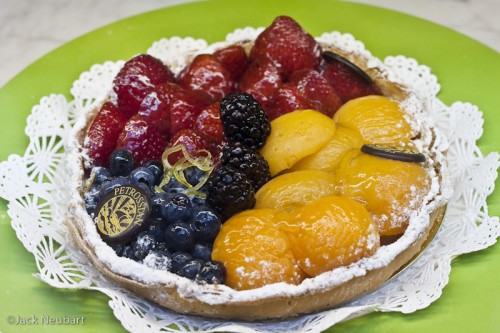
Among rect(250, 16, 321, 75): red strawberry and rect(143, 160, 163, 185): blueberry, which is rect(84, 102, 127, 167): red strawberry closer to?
rect(143, 160, 163, 185): blueberry

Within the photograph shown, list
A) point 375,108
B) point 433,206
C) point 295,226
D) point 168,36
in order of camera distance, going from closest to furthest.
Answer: point 295,226 → point 433,206 → point 375,108 → point 168,36

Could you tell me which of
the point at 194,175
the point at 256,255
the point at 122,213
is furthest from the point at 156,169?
the point at 256,255

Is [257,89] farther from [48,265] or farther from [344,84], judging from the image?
[48,265]

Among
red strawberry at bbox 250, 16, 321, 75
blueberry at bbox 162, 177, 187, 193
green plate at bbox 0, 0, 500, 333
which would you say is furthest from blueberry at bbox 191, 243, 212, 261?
red strawberry at bbox 250, 16, 321, 75

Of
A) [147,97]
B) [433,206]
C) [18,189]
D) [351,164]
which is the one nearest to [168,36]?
[147,97]

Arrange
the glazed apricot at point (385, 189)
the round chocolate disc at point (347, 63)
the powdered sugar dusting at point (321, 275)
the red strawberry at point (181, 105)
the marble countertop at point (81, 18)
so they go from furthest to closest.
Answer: the marble countertop at point (81, 18) → the round chocolate disc at point (347, 63) → the red strawberry at point (181, 105) → the glazed apricot at point (385, 189) → the powdered sugar dusting at point (321, 275)

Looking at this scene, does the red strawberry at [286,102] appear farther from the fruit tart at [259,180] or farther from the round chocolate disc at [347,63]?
the round chocolate disc at [347,63]

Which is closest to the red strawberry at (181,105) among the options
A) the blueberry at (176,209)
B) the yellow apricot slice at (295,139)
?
the yellow apricot slice at (295,139)

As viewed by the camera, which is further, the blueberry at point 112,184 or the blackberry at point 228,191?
the blueberry at point 112,184
